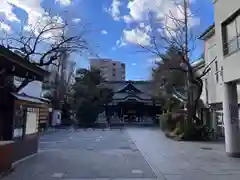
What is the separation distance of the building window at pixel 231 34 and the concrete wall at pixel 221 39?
175 millimetres

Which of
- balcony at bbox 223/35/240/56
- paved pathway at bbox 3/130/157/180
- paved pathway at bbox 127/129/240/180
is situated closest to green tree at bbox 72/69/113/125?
paved pathway at bbox 3/130/157/180

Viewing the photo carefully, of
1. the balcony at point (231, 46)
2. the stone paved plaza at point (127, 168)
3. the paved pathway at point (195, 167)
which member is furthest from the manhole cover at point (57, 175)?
the balcony at point (231, 46)

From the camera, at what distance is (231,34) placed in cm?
1248

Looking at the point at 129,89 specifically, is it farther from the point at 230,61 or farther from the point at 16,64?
the point at 16,64

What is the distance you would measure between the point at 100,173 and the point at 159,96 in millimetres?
28945

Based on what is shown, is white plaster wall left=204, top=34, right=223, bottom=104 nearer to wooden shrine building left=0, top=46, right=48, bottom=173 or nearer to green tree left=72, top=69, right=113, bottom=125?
wooden shrine building left=0, top=46, right=48, bottom=173

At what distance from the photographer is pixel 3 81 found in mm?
10984

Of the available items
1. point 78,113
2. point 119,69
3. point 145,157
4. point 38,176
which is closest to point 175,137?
point 145,157

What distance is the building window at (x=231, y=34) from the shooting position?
11.8m

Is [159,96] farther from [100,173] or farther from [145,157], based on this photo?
[100,173]

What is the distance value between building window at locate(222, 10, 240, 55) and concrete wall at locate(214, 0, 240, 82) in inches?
6.9

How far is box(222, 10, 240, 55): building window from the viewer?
1184 centimetres

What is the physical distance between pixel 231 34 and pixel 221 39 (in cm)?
64

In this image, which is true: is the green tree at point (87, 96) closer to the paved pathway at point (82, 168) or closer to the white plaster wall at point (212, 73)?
the white plaster wall at point (212, 73)
